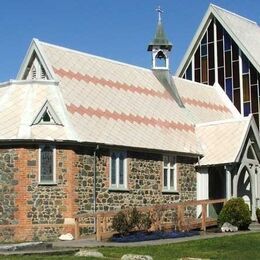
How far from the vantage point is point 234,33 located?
139ft

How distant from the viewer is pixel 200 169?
111 feet

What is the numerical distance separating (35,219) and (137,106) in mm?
9049

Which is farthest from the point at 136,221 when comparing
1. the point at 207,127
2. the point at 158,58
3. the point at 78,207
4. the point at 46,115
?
the point at 158,58

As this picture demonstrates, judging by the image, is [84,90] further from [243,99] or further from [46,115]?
[243,99]

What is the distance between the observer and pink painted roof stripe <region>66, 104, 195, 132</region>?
1162 inches

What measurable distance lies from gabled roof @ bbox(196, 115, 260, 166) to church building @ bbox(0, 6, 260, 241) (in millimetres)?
58

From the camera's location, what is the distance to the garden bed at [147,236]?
2421 centimetres

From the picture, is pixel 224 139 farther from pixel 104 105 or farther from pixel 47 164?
pixel 47 164

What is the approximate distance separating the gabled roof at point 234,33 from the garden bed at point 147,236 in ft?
57.7

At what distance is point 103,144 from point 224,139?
26.7 feet

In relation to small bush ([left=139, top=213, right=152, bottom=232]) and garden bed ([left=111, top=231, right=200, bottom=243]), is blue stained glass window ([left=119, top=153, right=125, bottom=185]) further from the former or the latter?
garden bed ([left=111, top=231, right=200, bottom=243])

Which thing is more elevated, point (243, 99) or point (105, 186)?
point (243, 99)

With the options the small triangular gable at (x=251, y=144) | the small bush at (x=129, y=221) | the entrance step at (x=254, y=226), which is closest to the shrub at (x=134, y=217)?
the small bush at (x=129, y=221)

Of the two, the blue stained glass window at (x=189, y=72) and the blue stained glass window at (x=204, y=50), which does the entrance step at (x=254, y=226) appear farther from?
the blue stained glass window at (x=204, y=50)
